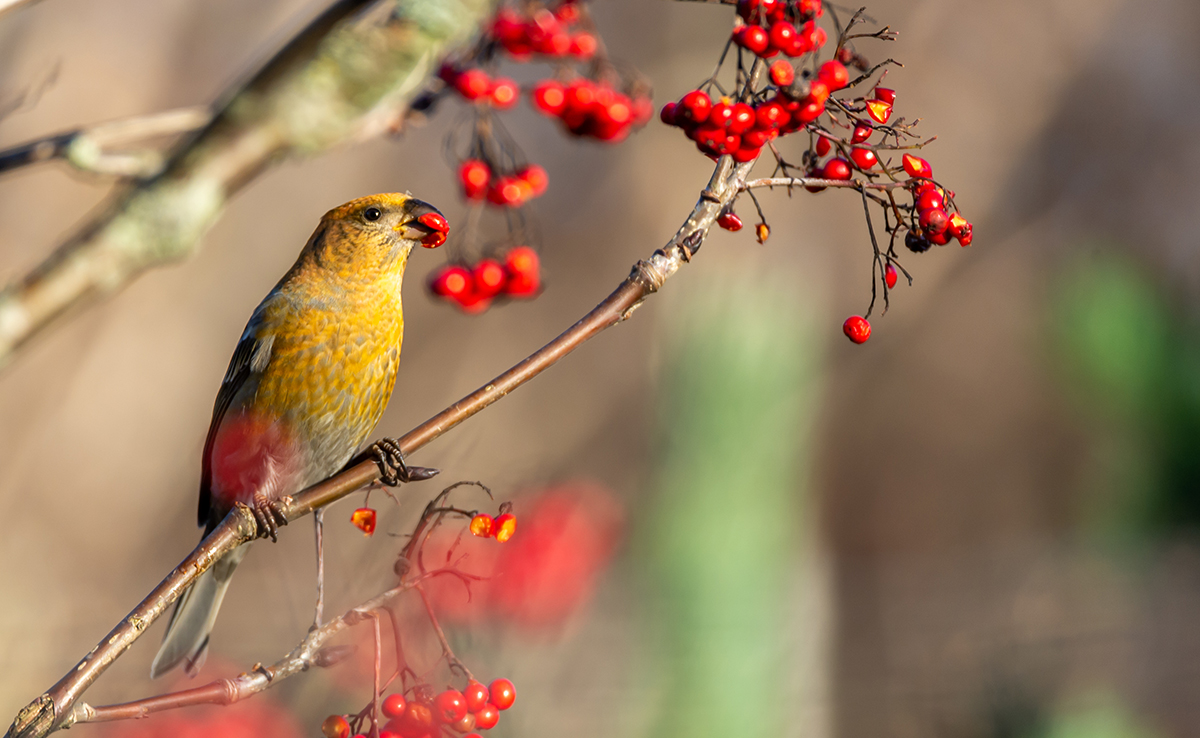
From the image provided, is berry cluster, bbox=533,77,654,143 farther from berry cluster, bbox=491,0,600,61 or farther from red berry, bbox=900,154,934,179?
red berry, bbox=900,154,934,179

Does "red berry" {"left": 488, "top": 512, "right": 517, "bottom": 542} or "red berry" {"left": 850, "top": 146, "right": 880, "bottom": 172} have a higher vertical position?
"red berry" {"left": 850, "top": 146, "right": 880, "bottom": 172}

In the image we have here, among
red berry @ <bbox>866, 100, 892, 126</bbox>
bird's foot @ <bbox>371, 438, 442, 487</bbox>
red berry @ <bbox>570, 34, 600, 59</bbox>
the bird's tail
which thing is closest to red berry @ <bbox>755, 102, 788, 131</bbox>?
red berry @ <bbox>866, 100, 892, 126</bbox>

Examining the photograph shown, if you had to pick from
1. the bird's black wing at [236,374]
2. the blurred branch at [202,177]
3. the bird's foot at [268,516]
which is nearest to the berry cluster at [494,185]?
the bird's foot at [268,516]

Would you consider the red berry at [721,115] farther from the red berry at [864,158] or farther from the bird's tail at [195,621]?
the bird's tail at [195,621]

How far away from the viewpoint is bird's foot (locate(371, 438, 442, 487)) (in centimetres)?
119

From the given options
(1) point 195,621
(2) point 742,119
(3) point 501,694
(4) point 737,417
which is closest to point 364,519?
(3) point 501,694

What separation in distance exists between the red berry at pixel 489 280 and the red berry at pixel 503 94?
0.26m

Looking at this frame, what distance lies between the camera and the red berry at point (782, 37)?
1.07m

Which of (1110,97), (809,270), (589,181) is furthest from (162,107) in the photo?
(1110,97)

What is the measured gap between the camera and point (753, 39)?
1081mm

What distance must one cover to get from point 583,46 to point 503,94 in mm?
135

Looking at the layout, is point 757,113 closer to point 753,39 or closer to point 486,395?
point 753,39

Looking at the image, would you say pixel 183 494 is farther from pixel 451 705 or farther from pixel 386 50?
pixel 386 50

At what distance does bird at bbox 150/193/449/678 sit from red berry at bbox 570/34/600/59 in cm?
53
